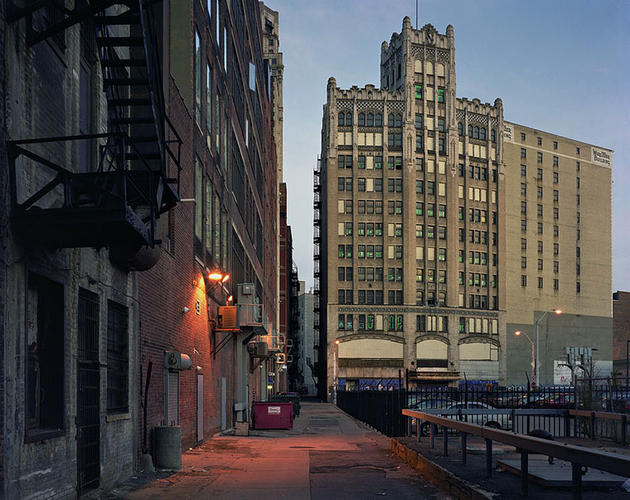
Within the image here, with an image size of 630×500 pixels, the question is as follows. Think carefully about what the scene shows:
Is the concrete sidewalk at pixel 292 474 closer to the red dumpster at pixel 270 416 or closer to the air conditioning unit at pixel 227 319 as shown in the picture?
the air conditioning unit at pixel 227 319

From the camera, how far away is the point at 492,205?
11194 cm

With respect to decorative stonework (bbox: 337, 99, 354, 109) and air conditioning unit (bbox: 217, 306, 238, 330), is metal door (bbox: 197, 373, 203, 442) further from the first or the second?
decorative stonework (bbox: 337, 99, 354, 109)

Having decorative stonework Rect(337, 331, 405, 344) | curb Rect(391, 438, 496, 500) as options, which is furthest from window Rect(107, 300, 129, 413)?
decorative stonework Rect(337, 331, 405, 344)

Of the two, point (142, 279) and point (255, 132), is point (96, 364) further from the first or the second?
point (255, 132)

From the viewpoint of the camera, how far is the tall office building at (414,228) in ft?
342

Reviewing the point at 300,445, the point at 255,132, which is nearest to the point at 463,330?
the point at 255,132

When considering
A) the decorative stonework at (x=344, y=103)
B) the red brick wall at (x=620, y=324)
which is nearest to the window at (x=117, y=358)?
the decorative stonework at (x=344, y=103)

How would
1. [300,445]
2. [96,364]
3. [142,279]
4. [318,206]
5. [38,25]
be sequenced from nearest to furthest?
[38,25] → [96,364] → [142,279] → [300,445] → [318,206]

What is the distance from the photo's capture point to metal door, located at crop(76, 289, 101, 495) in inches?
464

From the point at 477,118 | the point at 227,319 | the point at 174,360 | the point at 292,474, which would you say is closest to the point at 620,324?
the point at 477,118

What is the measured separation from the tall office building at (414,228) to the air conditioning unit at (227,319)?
242 ft

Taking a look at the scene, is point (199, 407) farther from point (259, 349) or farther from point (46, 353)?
point (259, 349)

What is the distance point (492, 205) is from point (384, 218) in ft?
57.4

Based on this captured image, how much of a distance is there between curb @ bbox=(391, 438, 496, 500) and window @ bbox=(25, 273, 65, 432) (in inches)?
231
